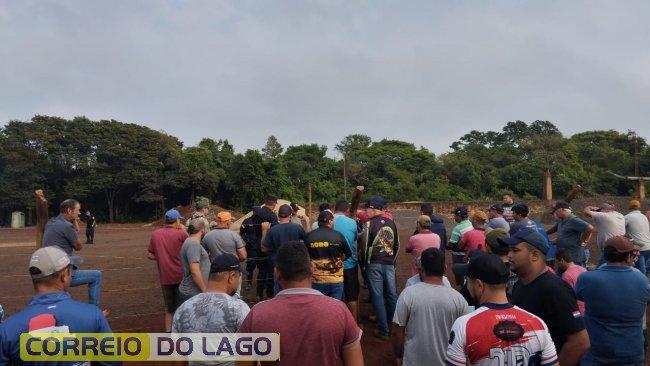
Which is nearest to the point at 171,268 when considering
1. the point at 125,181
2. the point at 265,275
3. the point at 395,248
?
the point at 265,275

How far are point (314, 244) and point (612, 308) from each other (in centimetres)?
309

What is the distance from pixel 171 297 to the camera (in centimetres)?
594

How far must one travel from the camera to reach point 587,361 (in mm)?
3703

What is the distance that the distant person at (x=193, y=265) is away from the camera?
517cm

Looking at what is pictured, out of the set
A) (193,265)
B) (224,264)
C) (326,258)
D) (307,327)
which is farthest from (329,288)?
(307,327)

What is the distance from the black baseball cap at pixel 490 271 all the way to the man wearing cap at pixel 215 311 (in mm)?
1589

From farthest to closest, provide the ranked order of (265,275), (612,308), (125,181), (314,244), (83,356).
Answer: (125,181)
(265,275)
(314,244)
(612,308)
(83,356)

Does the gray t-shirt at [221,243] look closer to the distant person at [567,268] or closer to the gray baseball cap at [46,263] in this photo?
the gray baseball cap at [46,263]

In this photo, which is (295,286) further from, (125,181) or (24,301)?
(125,181)

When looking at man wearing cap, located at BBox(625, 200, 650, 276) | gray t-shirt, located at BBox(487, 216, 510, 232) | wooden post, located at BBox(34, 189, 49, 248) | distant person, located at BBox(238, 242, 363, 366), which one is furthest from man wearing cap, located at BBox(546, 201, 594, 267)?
wooden post, located at BBox(34, 189, 49, 248)

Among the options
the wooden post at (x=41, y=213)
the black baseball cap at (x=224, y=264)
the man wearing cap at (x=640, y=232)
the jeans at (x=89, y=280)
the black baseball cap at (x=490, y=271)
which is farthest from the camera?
the man wearing cap at (x=640, y=232)

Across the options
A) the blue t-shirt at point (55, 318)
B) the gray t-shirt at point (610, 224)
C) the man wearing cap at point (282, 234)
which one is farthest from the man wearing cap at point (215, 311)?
the gray t-shirt at point (610, 224)

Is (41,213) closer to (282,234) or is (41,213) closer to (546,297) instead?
(282,234)

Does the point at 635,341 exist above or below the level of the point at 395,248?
below
